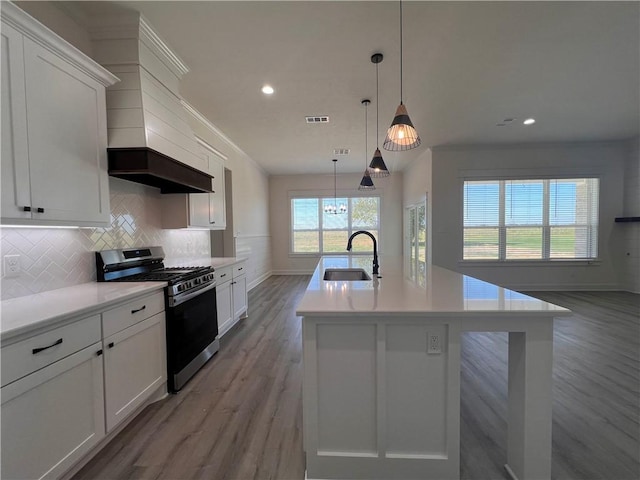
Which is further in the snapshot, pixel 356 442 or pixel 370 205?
pixel 370 205

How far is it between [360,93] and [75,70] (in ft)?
8.70

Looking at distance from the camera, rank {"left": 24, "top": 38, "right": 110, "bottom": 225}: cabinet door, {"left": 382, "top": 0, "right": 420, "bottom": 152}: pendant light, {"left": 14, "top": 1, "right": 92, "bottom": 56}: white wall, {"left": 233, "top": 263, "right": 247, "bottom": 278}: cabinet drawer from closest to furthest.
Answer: {"left": 24, "top": 38, "right": 110, "bottom": 225}: cabinet door < {"left": 14, "top": 1, "right": 92, "bottom": 56}: white wall < {"left": 382, "top": 0, "right": 420, "bottom": 152}: pendant light < {"left": 233, "top": 263, "right": 247, "bottom": 278}: cabinet drawer

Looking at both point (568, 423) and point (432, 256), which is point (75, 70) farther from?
point (432, 256)

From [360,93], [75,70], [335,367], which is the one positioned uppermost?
[360,93]

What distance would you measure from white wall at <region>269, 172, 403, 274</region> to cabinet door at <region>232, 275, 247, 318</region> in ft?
13.3

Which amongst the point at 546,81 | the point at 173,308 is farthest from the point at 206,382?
the point at 546,81

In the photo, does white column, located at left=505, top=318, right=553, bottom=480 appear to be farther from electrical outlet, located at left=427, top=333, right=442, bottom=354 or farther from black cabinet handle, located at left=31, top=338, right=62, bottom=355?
black cabinet handle, located at left=31, top=338, right=62, bottom=355

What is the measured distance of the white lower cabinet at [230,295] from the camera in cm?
311

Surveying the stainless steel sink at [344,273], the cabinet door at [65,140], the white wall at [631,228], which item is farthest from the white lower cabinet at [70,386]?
the white wall at [631,228]

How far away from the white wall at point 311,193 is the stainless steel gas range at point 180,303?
5.17m

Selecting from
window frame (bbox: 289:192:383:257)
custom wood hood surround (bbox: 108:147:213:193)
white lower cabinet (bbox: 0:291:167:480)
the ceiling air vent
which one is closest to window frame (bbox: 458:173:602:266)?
window frame (bbox: 289:192:383:257)

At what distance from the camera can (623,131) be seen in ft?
15.6

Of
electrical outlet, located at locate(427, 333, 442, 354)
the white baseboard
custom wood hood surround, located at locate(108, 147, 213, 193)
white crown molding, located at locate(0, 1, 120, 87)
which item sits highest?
white crown molding, located at locate(0, 1, 120, 87)

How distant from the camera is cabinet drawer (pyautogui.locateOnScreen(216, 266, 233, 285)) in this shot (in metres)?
3.09
